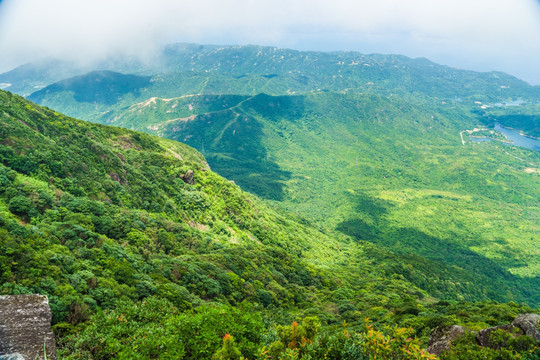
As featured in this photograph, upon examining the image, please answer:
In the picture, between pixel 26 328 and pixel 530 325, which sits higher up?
pixel 26 328

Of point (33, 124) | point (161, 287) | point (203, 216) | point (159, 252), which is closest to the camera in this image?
point (161, 287)

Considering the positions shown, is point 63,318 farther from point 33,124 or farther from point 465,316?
point 33,124

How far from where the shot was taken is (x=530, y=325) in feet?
75.5

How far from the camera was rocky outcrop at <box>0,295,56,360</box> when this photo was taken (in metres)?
15.4

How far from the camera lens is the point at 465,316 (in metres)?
43.8

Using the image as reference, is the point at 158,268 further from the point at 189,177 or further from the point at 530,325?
the point at 189,177

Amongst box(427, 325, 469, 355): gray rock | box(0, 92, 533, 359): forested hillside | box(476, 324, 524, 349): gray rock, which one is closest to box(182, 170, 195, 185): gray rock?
box(0, 92, 533, 359): forested hillside

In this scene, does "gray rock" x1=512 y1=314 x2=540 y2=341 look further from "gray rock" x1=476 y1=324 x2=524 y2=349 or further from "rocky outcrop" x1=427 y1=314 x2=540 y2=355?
"gray rock" x1=476 y1=324 x2=524 y2=349

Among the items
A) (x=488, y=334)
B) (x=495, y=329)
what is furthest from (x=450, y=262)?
(x=488, y=334)

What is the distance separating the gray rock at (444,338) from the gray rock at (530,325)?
397cm

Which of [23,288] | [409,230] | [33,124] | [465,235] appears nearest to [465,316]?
[23,288]

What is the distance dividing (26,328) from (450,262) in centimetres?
18822

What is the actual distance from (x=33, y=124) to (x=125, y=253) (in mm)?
40854

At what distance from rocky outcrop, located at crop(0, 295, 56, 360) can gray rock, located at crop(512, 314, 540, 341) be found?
31.7 m
